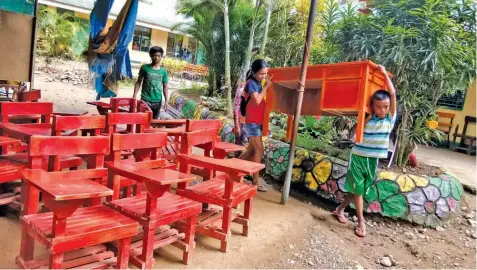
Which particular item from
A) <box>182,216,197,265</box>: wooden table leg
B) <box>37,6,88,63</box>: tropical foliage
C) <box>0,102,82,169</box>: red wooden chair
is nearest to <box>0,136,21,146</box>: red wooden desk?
<box>0,102,82,169</box>: red wooden chair

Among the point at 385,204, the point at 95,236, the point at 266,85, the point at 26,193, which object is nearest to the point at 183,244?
the point at 95,236

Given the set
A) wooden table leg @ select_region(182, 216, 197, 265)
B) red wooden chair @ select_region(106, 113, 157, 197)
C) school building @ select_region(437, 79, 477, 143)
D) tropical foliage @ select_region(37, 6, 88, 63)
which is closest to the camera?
wooden table leg @ select_region(182, 216, 197, 265)

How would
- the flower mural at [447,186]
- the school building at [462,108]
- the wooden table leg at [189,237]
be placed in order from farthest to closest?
the school building at [462,108] → the flower mural at [447,186] → the wooden table leg at [189,237]

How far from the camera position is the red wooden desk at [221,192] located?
2.85m

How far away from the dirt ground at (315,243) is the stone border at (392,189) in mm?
141

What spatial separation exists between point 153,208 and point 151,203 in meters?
0.04

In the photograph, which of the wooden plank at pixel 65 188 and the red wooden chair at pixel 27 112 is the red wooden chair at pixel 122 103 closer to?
the red wooden chair at pixel 27 112

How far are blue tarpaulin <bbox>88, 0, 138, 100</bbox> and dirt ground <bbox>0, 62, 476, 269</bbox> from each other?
2987mm

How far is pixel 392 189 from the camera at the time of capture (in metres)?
4.72

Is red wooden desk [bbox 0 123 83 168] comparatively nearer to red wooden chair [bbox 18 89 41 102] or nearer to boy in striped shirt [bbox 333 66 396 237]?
red wooden chair [bbox 18 89 41 102]

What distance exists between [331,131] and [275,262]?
4908mm

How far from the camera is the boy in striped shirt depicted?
12.6 ft

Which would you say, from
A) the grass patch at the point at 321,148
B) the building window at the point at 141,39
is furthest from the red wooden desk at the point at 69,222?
the building window at the point at 141,39

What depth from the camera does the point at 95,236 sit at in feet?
6.57
